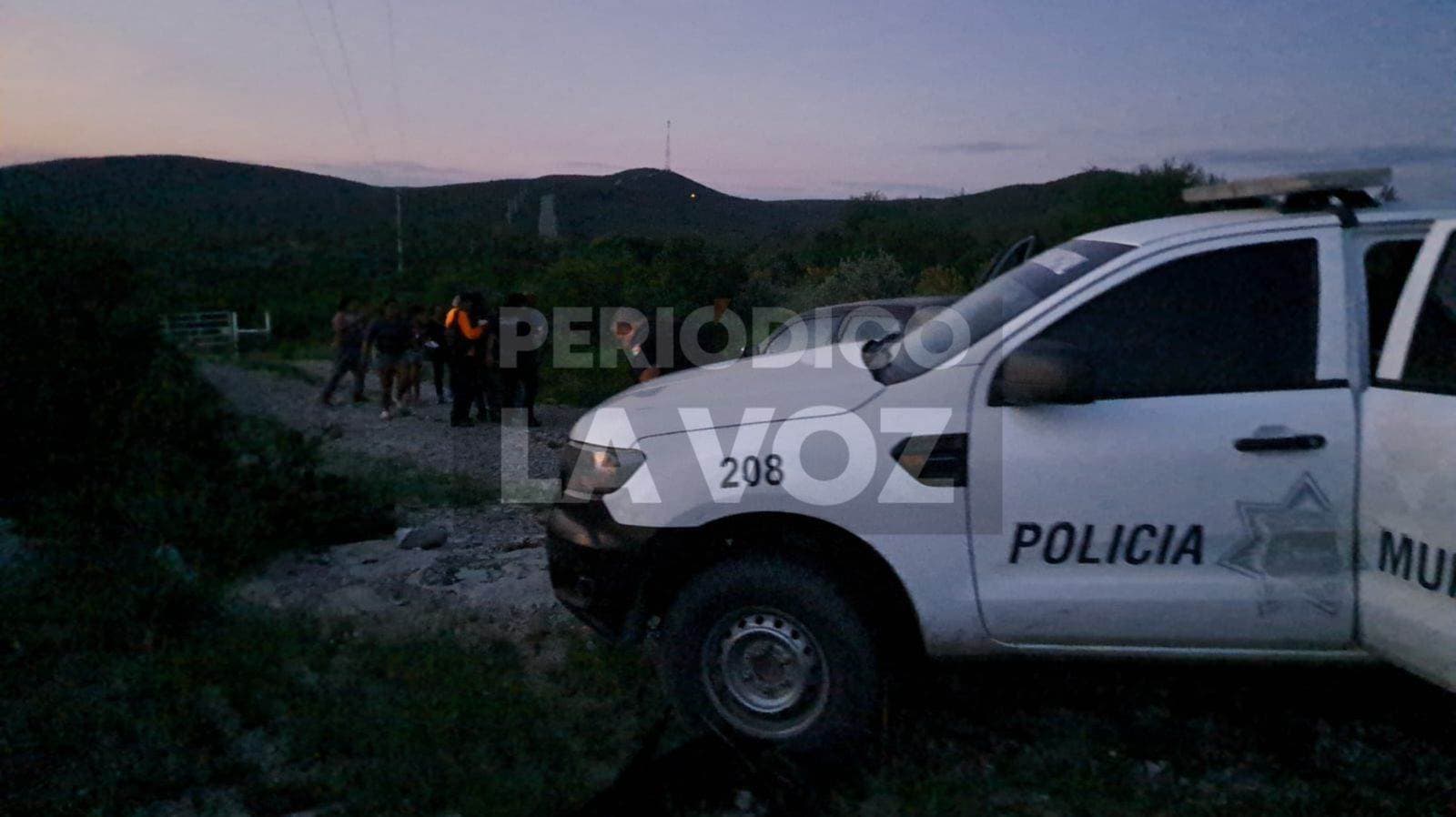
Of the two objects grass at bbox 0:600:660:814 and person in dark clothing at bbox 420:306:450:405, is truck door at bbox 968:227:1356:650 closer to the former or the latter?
grass at bbox 0:600:660:814

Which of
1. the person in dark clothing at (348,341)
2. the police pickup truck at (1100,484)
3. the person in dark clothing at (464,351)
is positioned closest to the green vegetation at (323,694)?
the police pickup truck at (1100,484)

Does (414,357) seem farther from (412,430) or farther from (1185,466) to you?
(1185,466)

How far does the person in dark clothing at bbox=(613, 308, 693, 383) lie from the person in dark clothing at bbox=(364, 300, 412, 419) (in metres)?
5.27

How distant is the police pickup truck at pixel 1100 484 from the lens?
12.1 ft

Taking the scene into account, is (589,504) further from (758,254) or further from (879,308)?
(758,254)

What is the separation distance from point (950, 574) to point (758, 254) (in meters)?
25.1

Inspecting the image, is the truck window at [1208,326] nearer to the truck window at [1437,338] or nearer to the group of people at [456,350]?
the truck window at [1437,338]

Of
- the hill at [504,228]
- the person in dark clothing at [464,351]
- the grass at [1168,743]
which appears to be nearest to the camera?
the grass at [1168,743]

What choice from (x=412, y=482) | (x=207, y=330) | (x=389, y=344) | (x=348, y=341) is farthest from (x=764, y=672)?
(x=207, y=330)

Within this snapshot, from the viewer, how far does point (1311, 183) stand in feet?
13.0

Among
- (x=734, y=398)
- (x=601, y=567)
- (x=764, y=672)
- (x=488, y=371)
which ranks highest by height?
(x=734, y=398)

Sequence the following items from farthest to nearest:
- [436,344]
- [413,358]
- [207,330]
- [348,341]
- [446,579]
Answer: [207,330], [348,341], [436,344], [413,358], [446,579]

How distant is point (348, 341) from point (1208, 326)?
14.7m

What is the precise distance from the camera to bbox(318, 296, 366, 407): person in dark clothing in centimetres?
1652
